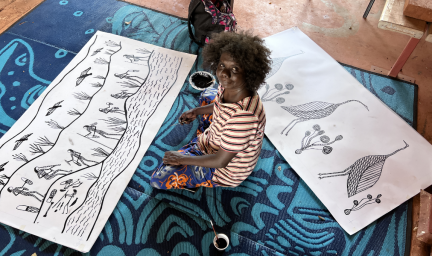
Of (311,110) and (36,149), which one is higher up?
(311,110)

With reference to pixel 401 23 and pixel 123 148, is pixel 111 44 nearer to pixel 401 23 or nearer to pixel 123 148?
pixel 123 148

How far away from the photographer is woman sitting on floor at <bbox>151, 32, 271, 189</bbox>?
76cm

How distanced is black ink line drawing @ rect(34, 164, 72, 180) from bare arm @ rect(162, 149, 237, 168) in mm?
483

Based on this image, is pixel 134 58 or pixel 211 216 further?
pixel 134 58

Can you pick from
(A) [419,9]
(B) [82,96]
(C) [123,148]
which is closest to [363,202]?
(A) [419,9]

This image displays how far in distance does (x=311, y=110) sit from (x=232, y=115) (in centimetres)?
72

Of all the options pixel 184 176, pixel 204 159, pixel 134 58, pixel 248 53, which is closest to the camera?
pixel 248 53

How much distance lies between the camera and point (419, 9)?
1.17 metres

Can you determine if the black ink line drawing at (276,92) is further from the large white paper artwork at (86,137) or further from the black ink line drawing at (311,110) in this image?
the large white paper artwork at (86,137)

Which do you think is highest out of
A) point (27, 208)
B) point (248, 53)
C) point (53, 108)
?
point (248, 53)

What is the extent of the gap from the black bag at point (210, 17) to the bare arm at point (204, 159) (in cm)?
81

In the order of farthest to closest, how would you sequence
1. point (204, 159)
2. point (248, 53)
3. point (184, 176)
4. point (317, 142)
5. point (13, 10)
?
1. point (13, 10)
2. point (317, 142)
3. point (184, 176)
4. point (204, 159)
5. point (248, 53)

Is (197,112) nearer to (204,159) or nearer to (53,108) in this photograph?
(204,159)

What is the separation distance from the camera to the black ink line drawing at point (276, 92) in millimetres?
1411
